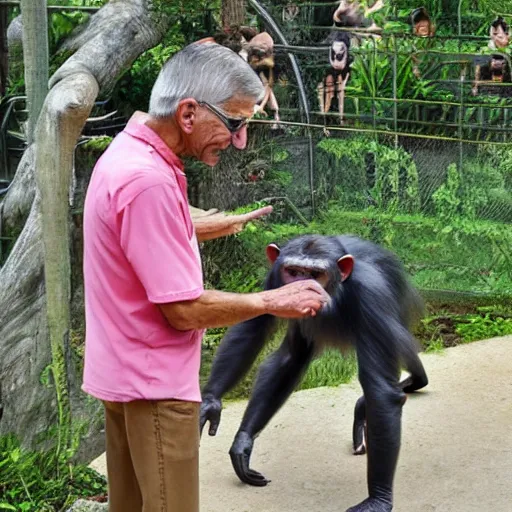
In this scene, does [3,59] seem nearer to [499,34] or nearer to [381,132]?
[381,132]

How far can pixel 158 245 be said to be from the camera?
2744mm

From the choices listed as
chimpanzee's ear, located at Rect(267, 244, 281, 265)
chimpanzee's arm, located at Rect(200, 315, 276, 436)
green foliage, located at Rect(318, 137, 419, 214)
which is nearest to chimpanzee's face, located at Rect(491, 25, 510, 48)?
green foliage, located at Rect(318, 137, 419, 214)

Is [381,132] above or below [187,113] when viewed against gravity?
below

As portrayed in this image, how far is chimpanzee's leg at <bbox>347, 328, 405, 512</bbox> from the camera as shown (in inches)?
161

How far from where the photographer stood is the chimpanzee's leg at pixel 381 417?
409 centimetres

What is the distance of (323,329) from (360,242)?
1.76 feet

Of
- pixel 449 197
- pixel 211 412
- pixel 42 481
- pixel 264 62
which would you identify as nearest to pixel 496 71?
pixel 449 197

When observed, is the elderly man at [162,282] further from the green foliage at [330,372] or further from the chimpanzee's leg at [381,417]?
the green foliage at [330,372]

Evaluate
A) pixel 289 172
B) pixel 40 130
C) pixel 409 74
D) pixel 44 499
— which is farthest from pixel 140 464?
pixel 409 74

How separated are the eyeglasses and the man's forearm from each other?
0.50 m

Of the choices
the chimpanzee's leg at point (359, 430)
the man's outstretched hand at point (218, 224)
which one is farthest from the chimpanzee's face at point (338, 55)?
the man's outstretched hand at point (218, 224)

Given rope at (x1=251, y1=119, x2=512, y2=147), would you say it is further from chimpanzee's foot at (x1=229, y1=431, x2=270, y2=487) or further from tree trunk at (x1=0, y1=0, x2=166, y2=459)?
chimpanzee's foot at (x1=229, y1=431, x2=270, y2=487)

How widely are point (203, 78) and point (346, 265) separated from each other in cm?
157

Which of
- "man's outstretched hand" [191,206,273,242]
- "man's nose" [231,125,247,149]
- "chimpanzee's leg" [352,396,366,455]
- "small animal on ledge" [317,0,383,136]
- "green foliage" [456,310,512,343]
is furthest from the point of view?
"small animal on ledge" [317,0,383,136]
